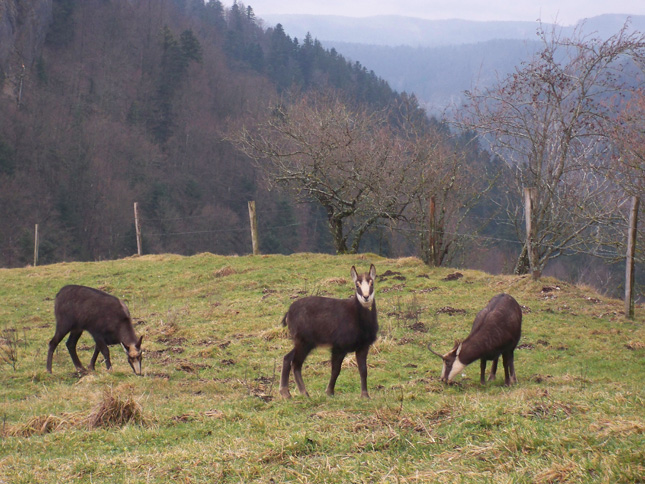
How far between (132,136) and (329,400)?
66.4 m

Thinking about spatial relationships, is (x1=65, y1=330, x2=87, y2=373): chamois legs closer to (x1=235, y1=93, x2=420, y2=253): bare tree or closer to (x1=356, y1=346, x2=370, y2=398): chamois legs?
(x1=356, y1=346, x2=370, y2=398): chamois legs

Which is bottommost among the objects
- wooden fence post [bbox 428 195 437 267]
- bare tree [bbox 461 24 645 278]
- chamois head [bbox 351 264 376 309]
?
wooden fence post [bbox 428 195 437 267]

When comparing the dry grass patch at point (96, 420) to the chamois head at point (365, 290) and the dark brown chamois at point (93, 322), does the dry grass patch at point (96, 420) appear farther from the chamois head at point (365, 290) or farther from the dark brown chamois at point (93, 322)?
the dark brown chamois at point (93, 322)

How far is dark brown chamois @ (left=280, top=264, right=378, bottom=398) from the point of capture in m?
7.80

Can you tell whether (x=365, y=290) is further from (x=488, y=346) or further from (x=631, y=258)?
(x=631, y=258)

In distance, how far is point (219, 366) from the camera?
10031 millimetres

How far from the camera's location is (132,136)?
68.3 meters

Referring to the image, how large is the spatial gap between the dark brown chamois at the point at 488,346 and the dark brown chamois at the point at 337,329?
1.42 meters

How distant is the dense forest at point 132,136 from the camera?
5397cm

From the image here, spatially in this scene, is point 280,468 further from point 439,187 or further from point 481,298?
point 439,187

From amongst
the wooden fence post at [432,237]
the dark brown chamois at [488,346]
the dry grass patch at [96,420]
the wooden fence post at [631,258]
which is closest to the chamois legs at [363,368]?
the dark brown chamois at [488,346]

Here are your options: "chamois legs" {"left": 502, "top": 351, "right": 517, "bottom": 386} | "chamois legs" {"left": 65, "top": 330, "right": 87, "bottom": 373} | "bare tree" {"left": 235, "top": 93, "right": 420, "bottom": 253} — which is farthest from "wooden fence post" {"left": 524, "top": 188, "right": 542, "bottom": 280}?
"chamois legs" {"left": 65, "top": 330, "right": 87, "bottom": 373}

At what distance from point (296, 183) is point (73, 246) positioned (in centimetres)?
3322

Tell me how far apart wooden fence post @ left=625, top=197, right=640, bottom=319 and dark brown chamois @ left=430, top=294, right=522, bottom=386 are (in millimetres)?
5085
